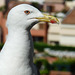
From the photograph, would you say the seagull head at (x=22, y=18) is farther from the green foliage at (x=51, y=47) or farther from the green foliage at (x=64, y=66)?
the green foliage at (x=51, y=47)

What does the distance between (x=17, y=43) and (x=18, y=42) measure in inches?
0.6

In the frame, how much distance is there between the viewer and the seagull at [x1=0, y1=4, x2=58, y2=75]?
8.23 feet

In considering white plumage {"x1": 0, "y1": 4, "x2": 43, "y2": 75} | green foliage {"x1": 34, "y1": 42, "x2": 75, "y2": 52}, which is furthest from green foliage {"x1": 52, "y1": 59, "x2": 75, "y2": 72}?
green foliage {"x1": 34, "y1": 42, "x2": 75, "y2": 52}

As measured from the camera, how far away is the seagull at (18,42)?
2510 mm

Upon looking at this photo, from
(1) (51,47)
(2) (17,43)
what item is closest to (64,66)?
(2) (17,43)

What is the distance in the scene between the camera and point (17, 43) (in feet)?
8.31

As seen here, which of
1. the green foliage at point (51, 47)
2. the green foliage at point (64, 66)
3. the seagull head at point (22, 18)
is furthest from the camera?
the green foliage at point (51, 47)

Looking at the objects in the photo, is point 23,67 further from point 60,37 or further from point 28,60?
point 60,37

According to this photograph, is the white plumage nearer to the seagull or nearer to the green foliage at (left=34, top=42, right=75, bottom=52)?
the seagull

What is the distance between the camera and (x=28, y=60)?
257cm

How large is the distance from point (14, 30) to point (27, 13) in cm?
21

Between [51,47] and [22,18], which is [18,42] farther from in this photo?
[51,47]

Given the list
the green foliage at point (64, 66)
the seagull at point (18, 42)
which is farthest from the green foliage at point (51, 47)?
the seagull at point (18, 42)

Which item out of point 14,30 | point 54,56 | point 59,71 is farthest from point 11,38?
point 54,56
